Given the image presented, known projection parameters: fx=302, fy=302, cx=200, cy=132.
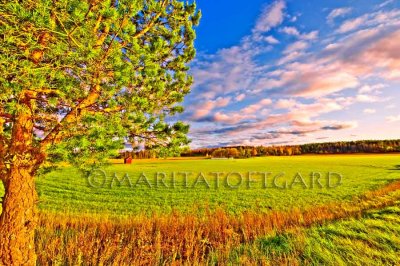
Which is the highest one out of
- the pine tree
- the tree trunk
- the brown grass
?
the pine tree

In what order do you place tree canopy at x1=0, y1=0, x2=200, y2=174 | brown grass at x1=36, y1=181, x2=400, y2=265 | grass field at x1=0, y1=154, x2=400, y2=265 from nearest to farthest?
tree canopy at x1=0, y1=0, x2=200, y2=174 < grass field at x1=0, y1=154, x2=400, y2=265 < brown grass at x1=36, y1=181, x2=400, y2=265

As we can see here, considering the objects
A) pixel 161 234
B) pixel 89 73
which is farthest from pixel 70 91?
pixel 161 234

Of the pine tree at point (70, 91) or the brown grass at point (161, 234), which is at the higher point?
the pine tree at point (70, 91)

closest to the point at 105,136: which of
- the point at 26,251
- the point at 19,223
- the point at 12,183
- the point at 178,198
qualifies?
the point at 12,183

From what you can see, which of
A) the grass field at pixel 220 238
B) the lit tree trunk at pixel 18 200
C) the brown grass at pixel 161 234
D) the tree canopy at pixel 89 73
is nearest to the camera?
the tree canopy at pixel 89 73

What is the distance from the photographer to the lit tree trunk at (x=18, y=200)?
5.87 meters

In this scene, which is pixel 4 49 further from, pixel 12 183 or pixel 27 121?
pixel 12 183

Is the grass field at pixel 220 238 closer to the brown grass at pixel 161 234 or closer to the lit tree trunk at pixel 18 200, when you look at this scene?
the brown grass at pixel 161 234

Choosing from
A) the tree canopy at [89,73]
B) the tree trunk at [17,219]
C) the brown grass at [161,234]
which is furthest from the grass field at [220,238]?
the tree canopy at [89,73]

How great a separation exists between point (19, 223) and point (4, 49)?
350 cm

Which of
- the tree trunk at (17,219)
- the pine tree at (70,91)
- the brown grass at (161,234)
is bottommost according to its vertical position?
the brown grass at (161,234)

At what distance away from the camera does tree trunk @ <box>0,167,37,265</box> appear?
19.3 feet

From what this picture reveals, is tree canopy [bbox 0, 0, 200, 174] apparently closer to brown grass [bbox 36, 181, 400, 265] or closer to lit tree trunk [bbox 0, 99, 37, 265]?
lit tree trunk [bbox 0, 99, 37, 265]

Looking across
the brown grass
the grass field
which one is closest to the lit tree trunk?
the grass field
